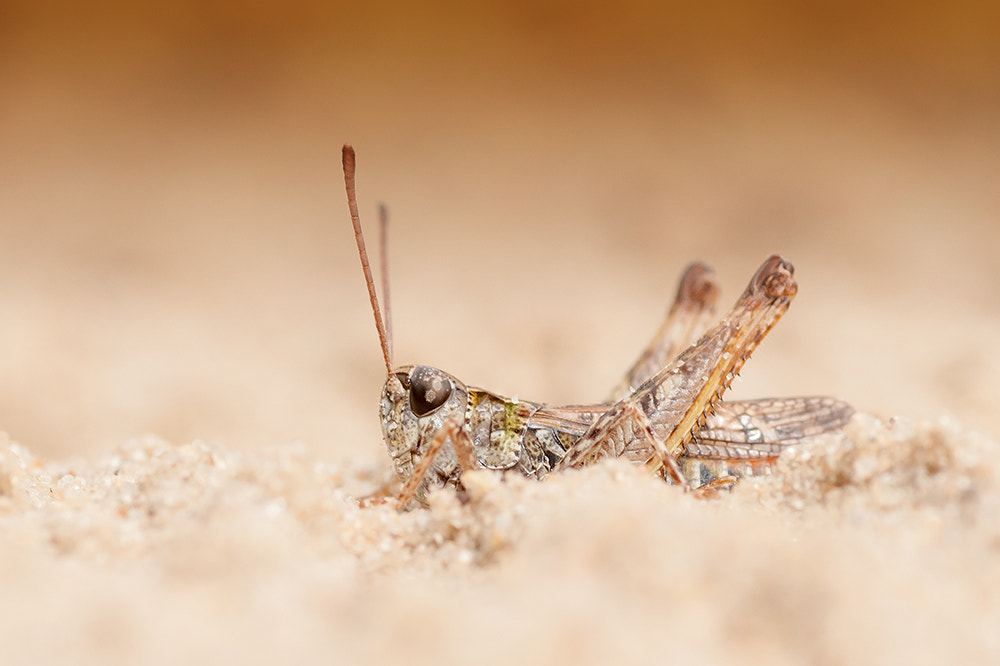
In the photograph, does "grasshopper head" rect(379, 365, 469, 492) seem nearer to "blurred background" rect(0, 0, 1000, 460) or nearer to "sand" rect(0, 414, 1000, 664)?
"sand" rect(0, 414, 1000, 664)

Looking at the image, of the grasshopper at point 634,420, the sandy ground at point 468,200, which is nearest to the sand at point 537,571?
the grasshopper at point 634,420

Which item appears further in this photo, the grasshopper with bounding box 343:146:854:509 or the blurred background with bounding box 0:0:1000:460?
the blurred background with bounding box 0:0:1000:460

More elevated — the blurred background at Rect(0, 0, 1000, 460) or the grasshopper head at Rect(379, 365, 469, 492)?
the blurred background at Rect(0, 0, 1000, 460)

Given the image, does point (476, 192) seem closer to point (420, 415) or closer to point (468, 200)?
point (468, 200)

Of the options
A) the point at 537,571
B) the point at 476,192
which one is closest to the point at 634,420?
the point at 537,571

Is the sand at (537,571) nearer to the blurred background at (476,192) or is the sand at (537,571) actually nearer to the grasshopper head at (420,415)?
the grasshopper head at (420,415)

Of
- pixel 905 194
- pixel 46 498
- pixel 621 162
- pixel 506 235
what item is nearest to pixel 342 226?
pixel 506 235

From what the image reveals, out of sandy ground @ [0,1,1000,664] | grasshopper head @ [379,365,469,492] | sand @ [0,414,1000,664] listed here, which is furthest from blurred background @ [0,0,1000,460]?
sand @ [0,414,1000,664]
